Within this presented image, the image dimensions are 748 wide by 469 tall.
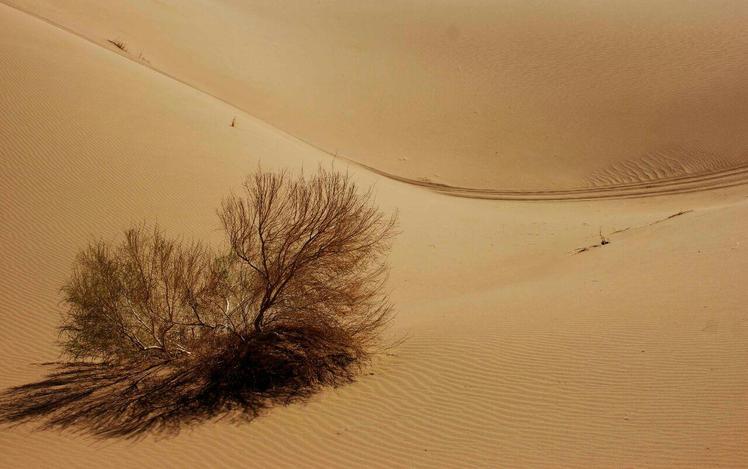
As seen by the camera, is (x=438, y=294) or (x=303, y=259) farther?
(x=438, y=294)

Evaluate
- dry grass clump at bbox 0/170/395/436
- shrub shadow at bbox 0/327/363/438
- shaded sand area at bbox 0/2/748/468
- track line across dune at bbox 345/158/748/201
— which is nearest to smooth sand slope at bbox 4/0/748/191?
track line across dune at bbox 345/158/748/201

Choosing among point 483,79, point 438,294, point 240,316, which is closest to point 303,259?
point 240,316

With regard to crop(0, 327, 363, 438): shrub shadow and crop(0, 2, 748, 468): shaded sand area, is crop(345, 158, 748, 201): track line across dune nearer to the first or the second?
crop(0, 2, 748, 468): shaded sand area

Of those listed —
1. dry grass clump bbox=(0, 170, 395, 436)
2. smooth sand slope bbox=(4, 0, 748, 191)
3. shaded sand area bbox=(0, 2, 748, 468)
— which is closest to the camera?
shaded sand area bbox=(0, 2, 748, 468)

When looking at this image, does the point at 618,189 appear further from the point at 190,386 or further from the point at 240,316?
the point at 190,386

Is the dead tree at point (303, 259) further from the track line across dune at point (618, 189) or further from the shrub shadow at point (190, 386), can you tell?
the track line across dune at point (618, 189)

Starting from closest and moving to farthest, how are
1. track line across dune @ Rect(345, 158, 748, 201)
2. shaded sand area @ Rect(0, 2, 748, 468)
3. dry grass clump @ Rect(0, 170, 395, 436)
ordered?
shaded sand area @ Rect(0, 2, 748, 468) → dry grass clump @ Rect(0, 170, 395, 436) → track line across dune @ Rect(345, 158, 748, 201)
